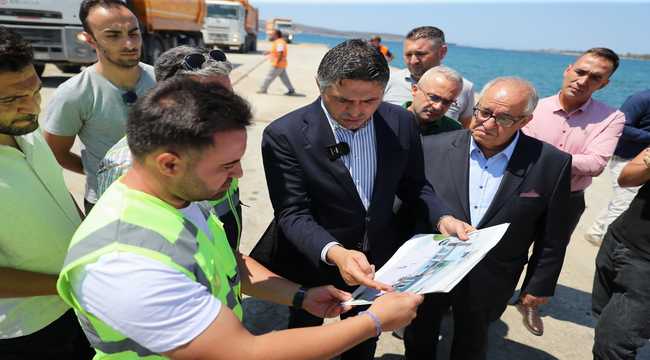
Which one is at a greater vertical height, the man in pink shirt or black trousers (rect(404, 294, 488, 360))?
the man in pink shirt

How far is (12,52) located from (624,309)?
280 cm

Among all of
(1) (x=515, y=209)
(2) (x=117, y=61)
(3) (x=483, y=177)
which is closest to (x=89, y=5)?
A: (2) (x=117, y=61)

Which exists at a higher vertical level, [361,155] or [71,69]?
[361,155]

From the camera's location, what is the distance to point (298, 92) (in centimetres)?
1295

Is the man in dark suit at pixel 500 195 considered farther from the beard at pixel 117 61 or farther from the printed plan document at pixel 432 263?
the beard at pixel 117 61

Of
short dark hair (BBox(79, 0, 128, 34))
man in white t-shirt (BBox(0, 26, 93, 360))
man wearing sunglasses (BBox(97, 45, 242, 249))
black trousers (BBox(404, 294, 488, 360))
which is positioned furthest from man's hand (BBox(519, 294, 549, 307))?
short dark hair (BBox(79, 0, 128, 34))

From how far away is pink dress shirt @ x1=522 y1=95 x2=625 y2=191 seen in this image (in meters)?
2.80

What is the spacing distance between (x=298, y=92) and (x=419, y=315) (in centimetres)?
1112

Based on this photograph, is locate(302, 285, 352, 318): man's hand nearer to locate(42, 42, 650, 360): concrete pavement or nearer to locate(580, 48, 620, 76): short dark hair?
locate(42, 42, 650, 360): concrete pavement

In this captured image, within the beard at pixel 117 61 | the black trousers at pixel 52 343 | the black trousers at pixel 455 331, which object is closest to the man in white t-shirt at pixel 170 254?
the black trousers at pixel 52 343

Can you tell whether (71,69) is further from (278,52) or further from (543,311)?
(543,311)

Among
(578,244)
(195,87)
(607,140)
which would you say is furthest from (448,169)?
(578,244)

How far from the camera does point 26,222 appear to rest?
53.0 inches

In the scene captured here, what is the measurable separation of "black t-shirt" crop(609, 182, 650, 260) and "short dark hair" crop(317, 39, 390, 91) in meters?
1.51
